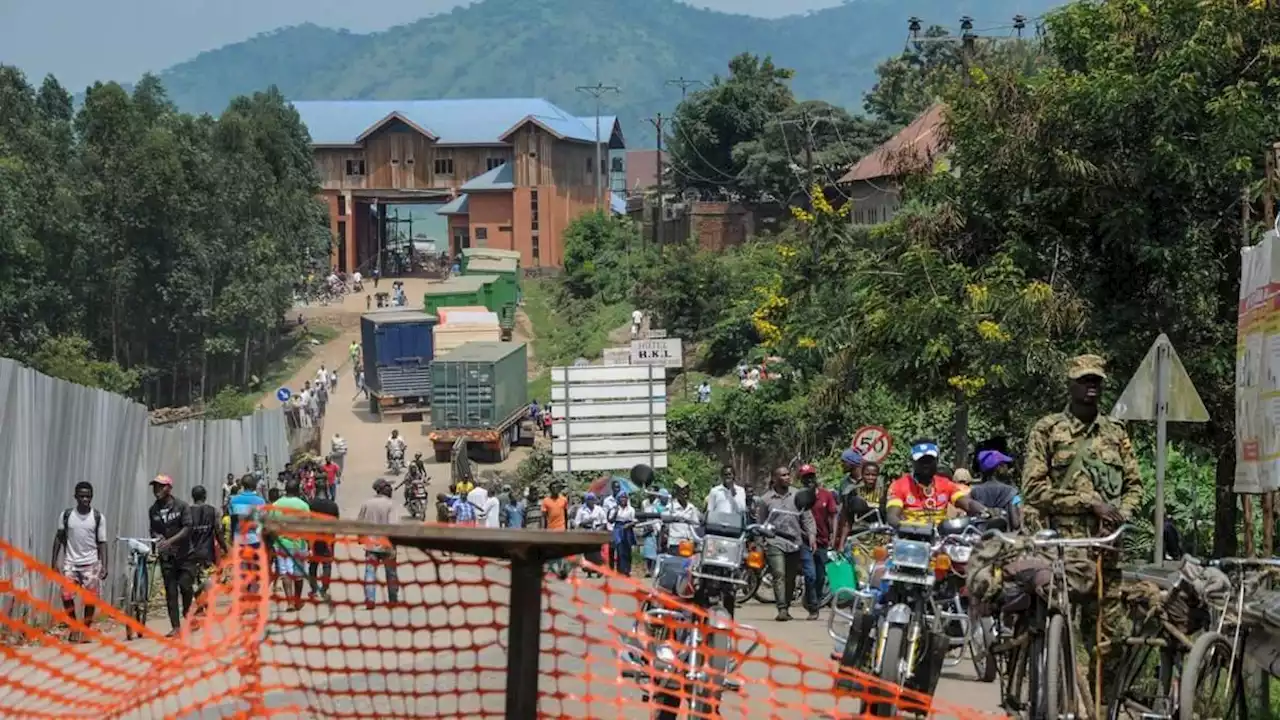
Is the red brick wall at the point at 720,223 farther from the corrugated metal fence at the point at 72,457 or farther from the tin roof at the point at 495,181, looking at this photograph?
the corrugated metal fence at the point at 72,457

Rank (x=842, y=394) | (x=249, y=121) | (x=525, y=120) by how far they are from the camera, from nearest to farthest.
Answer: (x=842, y=394), (x=249, y=121), (x=525, y=120)

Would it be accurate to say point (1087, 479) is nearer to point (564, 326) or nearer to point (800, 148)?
point (800, 148)

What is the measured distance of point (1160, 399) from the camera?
1084 centimetres

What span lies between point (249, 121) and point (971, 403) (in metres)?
57.3

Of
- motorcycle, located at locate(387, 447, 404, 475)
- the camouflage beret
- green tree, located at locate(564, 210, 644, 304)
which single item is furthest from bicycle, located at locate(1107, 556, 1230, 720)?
green tree, located at locate(564, 210, 644, 304)

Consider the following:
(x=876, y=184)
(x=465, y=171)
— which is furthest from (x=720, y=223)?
(x=465, y=171)

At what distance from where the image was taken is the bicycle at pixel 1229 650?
7.82 m

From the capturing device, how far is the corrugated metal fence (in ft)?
49.0

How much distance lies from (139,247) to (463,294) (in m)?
12.5

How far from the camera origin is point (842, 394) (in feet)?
76.0

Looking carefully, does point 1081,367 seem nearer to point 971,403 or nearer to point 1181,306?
point 1181,306

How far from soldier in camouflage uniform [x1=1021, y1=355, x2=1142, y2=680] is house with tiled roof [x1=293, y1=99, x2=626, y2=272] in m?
85.1

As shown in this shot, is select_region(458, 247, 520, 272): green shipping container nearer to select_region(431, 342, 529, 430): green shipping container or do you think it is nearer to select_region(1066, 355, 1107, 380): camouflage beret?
select_region(431, 342, 529, 430): green shipping container

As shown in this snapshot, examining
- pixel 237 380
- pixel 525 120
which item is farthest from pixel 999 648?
pixel 525 120
